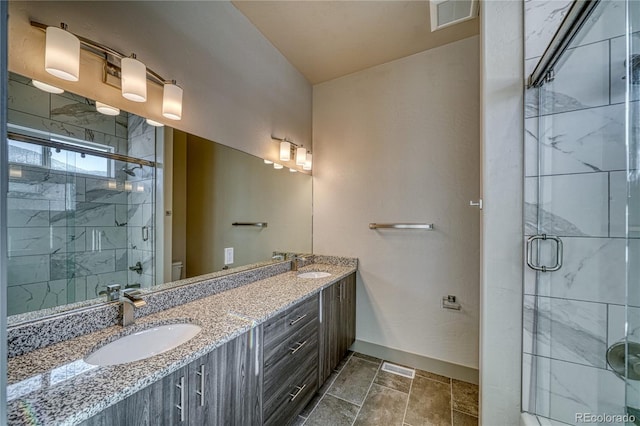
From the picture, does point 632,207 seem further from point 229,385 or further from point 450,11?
point 229,385

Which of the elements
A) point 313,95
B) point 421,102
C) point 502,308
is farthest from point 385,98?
point 502,308

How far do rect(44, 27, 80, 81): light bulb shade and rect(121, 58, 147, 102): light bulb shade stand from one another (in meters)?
0.15

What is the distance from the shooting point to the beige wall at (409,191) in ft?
6.57

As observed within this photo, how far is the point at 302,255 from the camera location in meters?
2.49

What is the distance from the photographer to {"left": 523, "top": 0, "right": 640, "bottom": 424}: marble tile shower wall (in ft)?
3.11

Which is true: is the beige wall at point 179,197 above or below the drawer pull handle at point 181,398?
above

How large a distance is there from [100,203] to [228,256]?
816 millimetres

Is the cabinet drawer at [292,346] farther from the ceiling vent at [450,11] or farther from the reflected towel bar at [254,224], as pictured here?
the ceiling vent at [450,11]

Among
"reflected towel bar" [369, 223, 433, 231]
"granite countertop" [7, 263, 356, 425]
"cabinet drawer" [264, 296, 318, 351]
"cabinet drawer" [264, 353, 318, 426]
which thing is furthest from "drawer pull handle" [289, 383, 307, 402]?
"reflected towel bar" [369, 223, 433, 231]

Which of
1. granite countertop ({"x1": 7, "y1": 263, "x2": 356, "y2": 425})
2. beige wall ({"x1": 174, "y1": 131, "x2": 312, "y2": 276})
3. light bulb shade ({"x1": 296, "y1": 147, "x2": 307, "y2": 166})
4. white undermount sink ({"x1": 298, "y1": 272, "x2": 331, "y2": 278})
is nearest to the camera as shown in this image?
granite countertop ({"x1": 7, "y1": 263, "x2": 356, "y2": 425})

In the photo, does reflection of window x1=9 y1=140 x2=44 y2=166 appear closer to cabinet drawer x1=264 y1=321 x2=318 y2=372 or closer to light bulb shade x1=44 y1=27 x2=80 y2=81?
light bulb shade x1=44 y1=27 x2=80 y2=81

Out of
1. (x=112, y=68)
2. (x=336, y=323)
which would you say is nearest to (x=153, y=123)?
(x=112, y=68)

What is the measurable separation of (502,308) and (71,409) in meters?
1.58

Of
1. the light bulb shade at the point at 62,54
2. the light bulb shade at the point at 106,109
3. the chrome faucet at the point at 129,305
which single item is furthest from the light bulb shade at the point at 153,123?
the chrome faucet at the point at 129,305
